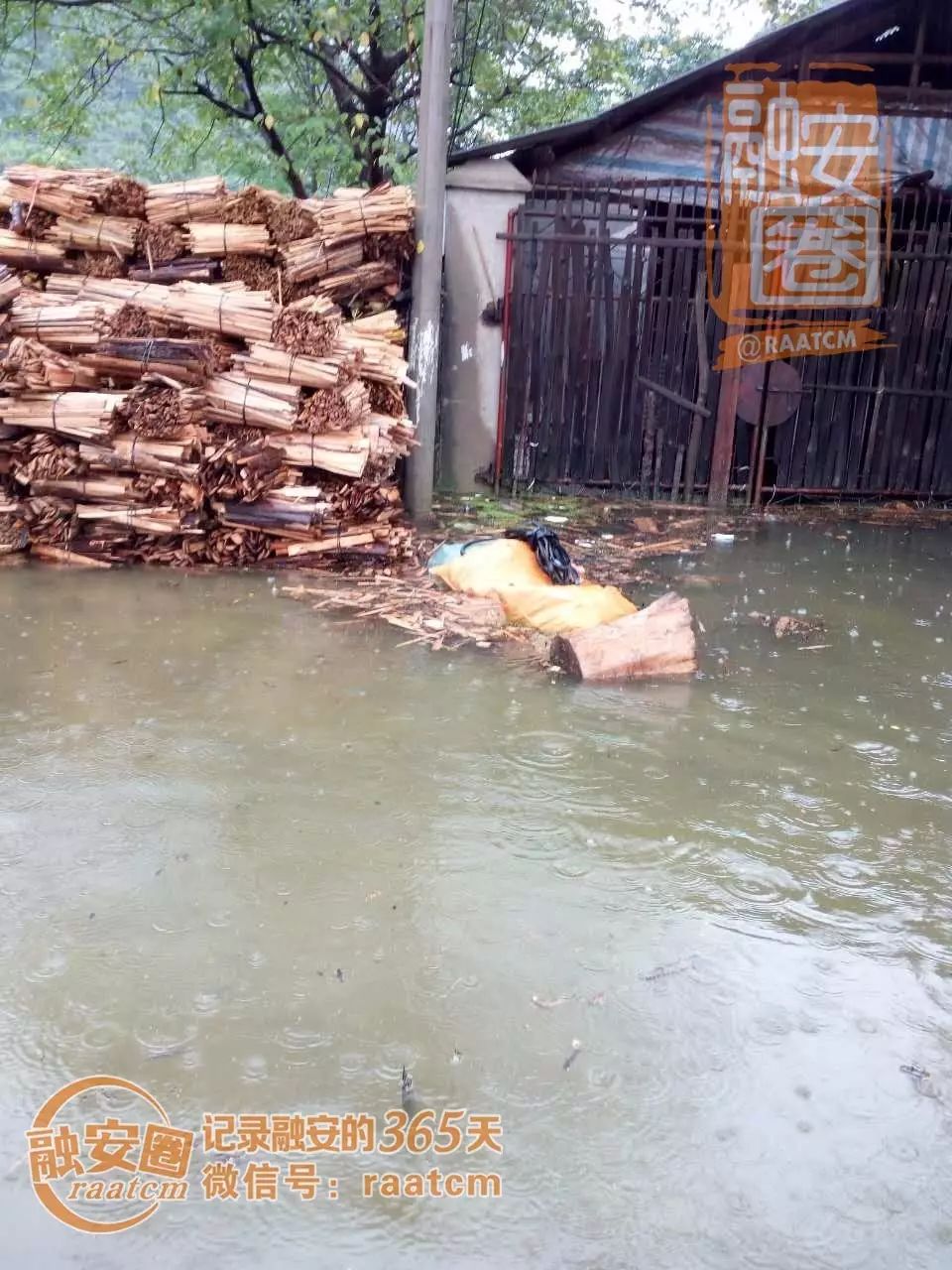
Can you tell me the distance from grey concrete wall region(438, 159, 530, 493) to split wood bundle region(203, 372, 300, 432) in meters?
2.94

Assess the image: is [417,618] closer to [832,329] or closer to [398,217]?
[398,217]

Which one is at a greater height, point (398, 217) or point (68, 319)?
point (398, 217)

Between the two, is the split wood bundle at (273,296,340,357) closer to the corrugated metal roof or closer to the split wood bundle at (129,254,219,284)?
the split wood bundle at (129,254,219,284)

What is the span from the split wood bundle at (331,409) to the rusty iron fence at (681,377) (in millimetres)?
2928

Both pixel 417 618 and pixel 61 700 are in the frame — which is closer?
pixel 61 700

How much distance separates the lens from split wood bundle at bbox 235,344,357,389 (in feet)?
21.2

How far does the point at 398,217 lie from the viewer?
282 inches

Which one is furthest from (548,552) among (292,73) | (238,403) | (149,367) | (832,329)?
(292,73)

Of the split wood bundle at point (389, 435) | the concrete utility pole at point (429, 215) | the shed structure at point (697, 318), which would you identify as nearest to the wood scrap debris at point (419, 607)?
the split wood bundle at point (389, 435)

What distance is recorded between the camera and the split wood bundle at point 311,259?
6902mm

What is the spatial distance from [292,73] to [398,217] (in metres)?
7.38

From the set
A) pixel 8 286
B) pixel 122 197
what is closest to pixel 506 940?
pixel 8 286

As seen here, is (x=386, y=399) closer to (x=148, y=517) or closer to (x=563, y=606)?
(x=148, y=517)

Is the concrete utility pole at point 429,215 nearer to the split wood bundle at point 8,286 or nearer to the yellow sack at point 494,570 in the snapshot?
the yellow sack at point 494,570
